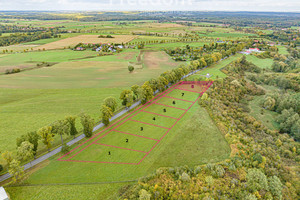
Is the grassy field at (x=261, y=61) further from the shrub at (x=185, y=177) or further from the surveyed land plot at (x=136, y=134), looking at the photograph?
the shrub at (x=185, y=177)

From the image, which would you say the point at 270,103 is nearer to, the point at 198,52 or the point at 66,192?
the point at 66,192

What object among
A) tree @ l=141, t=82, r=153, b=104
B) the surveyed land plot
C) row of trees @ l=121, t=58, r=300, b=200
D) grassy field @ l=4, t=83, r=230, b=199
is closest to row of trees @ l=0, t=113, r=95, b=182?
grassy field @ l=4, t=83, r=230, b=199

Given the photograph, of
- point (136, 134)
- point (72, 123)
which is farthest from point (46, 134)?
point (136, 134)

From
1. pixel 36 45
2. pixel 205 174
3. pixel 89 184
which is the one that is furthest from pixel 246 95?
pixel 36 45

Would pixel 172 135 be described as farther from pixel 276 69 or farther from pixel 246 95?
pixel 276 69

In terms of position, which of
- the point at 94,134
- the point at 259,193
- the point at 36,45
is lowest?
the point at 259,193

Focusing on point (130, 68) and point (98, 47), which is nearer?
point (130, 68)
